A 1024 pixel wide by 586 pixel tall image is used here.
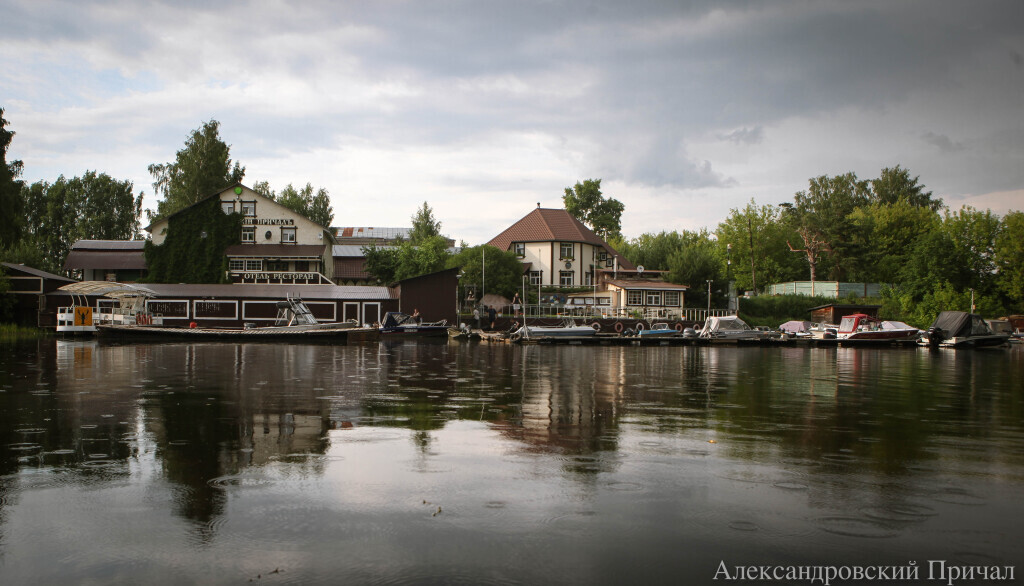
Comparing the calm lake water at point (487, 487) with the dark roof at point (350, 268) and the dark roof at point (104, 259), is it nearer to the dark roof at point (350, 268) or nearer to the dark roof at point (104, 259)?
the dark roof at point (104, 259)

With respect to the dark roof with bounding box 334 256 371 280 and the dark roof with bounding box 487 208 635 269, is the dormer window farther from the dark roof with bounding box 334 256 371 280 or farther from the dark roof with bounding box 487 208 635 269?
the dark roof with bounding box 334 256 371 280

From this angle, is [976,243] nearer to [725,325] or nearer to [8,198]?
[725,325]

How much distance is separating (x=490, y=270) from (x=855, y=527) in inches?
2278

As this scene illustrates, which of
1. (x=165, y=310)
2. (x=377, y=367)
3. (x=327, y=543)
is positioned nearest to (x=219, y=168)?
(x=165, y=310)

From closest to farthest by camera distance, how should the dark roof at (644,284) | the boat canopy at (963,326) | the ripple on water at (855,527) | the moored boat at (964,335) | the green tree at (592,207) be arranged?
1. the ripple on water at (855,527)
2. the moored boat at (964,335)
3. the boat canopy at (963,326)
4. the dark roof at (644,284)
5. the green tree at (592,207)

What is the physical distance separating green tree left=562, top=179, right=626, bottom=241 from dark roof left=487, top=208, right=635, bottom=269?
2085cm

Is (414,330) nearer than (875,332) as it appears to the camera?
No

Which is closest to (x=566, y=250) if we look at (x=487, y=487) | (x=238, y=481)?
(x=487, y=487)

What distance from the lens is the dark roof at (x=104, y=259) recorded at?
60.2 metres

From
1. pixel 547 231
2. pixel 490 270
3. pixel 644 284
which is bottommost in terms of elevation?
pixel 644 284

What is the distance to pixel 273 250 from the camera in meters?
60.6

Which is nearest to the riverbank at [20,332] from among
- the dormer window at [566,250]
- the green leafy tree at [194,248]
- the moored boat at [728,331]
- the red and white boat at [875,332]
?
the green leafy tree at [194,248]

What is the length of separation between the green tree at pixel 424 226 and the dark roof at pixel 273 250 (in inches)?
796

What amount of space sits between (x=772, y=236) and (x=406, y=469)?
83512 mm
